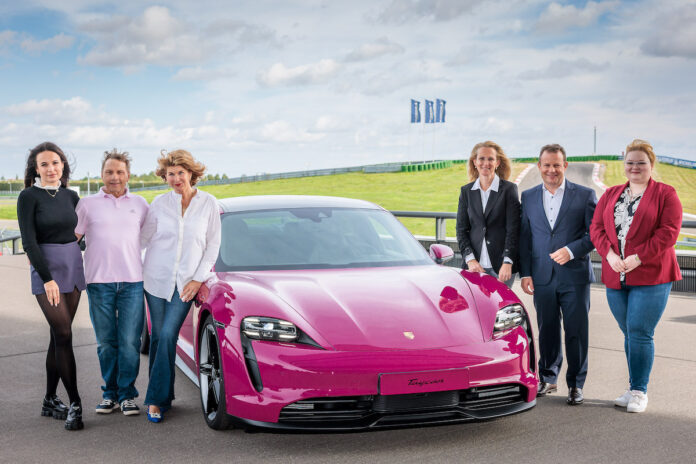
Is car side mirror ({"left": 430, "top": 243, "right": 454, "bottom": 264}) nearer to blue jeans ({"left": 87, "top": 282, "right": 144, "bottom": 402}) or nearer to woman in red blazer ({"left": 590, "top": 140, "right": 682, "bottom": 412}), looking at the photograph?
woman in red blazer ({"left": 590, "top": 140, "right": 682, "bottom": 412})

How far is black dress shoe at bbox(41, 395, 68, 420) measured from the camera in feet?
17.5

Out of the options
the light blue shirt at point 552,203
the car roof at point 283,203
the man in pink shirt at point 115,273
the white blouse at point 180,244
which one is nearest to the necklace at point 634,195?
the light blue shirt at point 552,203

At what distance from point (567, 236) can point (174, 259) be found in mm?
2821

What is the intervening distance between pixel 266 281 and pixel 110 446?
1.37 meters

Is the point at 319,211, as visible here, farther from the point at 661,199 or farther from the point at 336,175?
the point at 336,175

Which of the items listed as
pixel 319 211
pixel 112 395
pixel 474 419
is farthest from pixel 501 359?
pixel 112 395

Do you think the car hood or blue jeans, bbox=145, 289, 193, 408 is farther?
blue jeans, bbox=145, 289, 193, 408

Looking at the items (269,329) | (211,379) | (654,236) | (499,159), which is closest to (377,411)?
(269,329)

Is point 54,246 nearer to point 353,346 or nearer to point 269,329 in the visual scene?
point 269,329

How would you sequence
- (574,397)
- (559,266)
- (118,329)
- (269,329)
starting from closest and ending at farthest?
(269,329)
(118,329)
(574,397)
(559,266)

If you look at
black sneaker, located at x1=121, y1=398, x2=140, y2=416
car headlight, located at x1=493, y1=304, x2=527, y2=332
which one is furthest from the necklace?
black sneaker, located at x1=121, y1=398, x2=140, y2=416

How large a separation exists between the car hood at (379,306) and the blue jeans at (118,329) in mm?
818

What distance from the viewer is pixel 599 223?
18.5 ft

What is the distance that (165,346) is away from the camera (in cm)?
518
